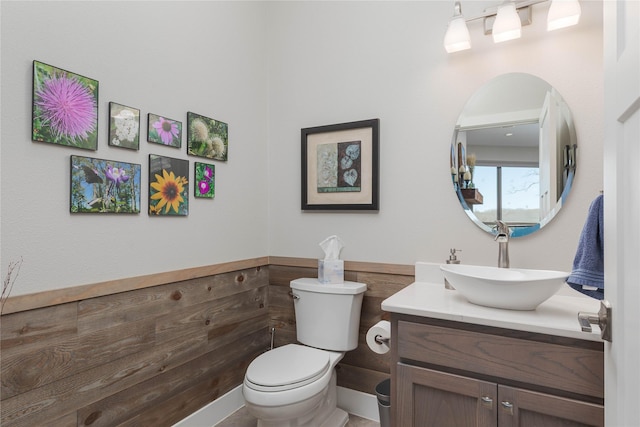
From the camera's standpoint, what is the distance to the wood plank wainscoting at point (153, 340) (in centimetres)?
124

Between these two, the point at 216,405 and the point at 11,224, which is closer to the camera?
the point at 11,224

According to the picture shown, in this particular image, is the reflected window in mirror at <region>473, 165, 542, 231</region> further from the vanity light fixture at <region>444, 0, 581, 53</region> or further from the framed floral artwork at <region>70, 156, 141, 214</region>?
the framed floral artwork at <region>70, 156, 141, 214</region>

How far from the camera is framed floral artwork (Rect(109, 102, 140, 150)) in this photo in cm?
148

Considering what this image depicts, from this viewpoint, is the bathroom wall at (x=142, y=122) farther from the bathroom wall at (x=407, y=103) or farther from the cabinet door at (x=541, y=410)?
the cabinet door at (x=541, y=410)

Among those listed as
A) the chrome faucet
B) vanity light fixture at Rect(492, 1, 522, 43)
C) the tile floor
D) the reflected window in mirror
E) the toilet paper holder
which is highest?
vanity light fixture at Rect(492, 1, 522, 43)

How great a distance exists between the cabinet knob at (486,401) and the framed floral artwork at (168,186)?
1.53 meters

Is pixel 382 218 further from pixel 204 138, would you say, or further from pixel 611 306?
pixel 611 306

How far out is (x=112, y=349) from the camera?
58.4 inches

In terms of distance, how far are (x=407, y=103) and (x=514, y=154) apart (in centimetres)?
61

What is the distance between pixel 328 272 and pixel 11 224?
4.58 ft

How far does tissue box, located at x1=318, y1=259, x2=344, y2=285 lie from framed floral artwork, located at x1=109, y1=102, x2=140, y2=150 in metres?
1.13

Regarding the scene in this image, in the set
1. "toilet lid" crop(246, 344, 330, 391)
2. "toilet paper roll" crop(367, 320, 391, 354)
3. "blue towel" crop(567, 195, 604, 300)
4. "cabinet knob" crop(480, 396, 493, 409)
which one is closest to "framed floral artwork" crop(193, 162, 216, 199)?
"toilet lid" crop(246, 344, 330, 391)

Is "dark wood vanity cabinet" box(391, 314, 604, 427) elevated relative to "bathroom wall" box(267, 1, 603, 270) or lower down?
lower down

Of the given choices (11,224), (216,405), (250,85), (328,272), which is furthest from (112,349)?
(250,85)
